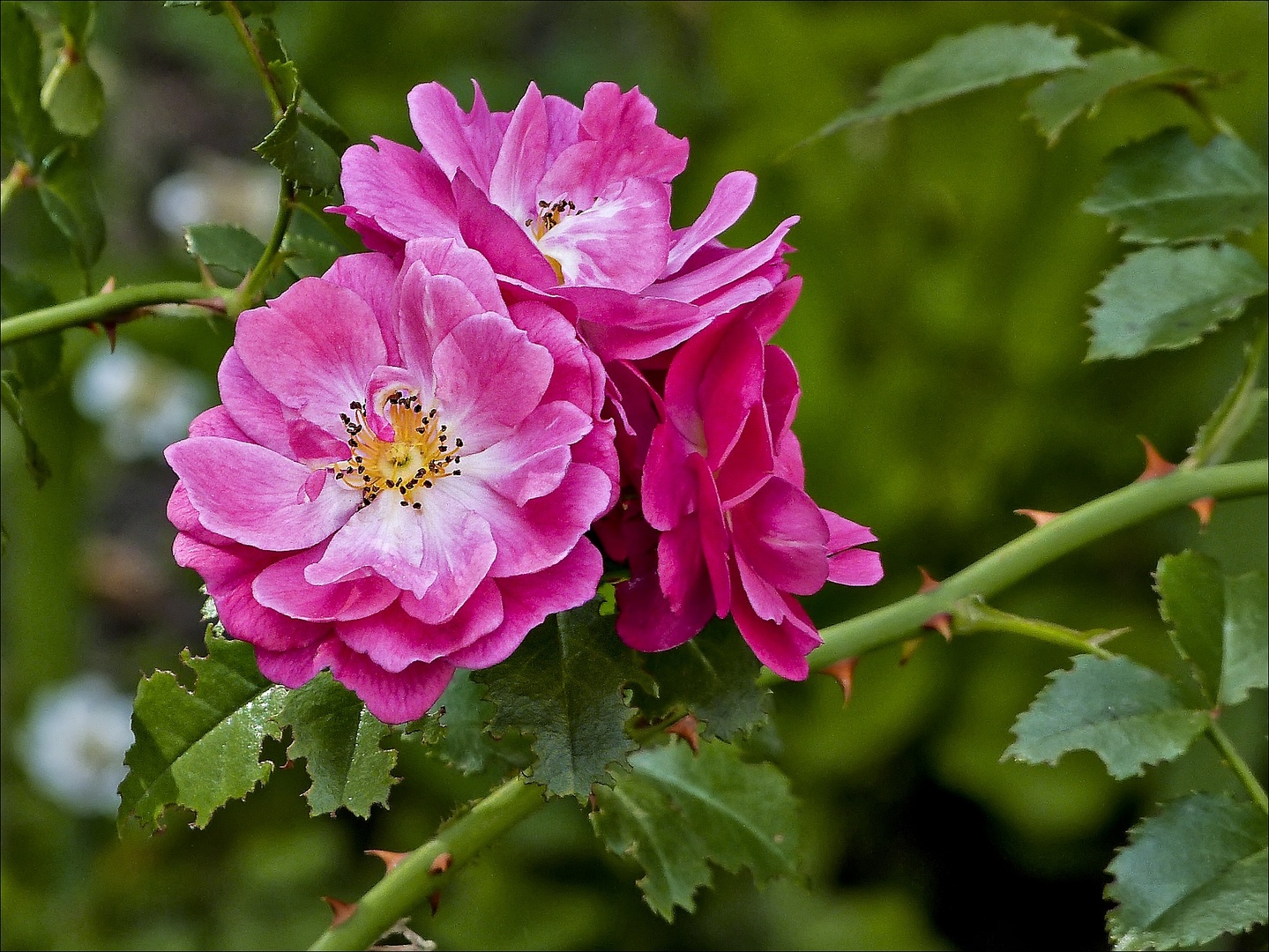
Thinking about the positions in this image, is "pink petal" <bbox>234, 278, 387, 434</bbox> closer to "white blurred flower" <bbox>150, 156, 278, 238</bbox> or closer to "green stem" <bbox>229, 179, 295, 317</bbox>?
"green stem" <bbox>229, 179, 295, 317</bbox>

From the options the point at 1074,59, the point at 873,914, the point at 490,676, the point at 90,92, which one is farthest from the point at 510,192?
the point at 873,914

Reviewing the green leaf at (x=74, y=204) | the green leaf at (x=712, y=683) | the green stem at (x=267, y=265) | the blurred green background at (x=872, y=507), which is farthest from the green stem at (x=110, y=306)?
the blurred green background at (x=872, y=507)

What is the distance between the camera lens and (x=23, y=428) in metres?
0.55

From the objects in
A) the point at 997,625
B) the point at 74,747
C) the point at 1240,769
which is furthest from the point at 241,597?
the point at 74,747

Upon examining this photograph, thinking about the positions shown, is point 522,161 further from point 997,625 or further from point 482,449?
point 997,625

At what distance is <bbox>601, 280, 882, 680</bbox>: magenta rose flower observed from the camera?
0.40m

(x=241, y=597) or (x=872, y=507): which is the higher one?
(x=241, y=597)

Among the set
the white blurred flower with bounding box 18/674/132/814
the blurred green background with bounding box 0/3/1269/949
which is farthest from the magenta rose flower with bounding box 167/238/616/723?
the white blurred flower with bounding box 18/674/132/814

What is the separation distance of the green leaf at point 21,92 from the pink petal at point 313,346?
0.32m

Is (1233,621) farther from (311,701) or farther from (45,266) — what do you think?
(45,266)

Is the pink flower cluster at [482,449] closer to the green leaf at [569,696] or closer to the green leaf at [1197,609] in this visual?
the green leaf at [569,696]

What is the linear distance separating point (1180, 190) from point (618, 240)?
1.40 ft

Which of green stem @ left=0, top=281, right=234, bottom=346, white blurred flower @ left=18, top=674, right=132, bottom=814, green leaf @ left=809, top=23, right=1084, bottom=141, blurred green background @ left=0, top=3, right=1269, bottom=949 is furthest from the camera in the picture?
white blurred flower @ left=18, top=674, right=132, bottom=814

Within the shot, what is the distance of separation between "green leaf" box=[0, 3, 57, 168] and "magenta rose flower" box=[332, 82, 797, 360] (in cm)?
29
